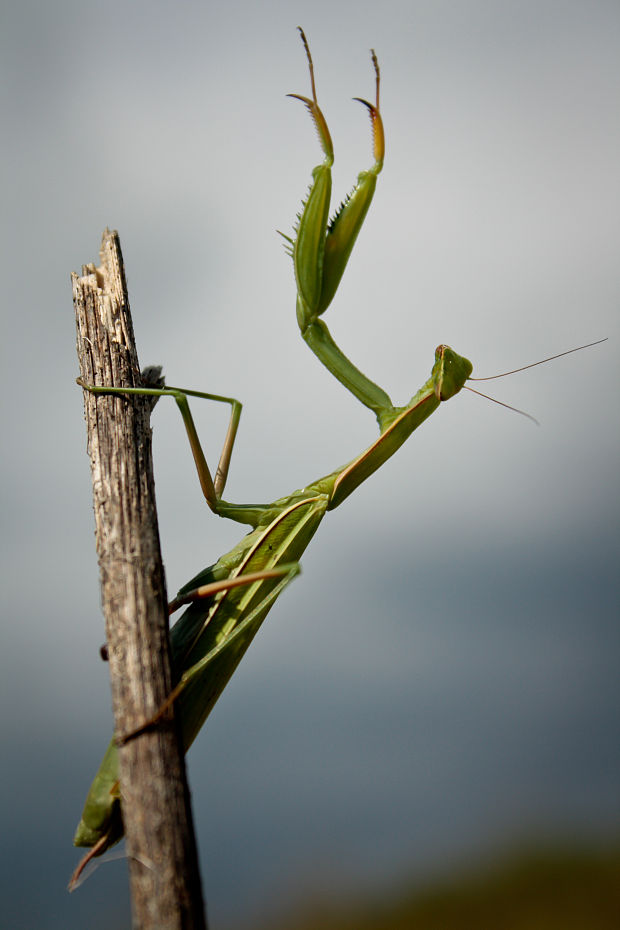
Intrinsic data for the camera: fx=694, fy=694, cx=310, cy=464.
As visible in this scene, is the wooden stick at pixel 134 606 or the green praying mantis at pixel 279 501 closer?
the wooden stick at pixel 134 606

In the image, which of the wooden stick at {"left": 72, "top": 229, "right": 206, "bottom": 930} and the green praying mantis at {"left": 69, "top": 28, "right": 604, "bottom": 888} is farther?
the green praying mantis at {"left": 69, "top": 28, "right": 604, "bottom": 888}

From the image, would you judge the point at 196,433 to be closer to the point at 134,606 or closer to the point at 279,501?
the point at 279,501

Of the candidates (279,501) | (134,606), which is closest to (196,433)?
(279,501)

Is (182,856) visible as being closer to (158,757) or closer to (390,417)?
(158,757)

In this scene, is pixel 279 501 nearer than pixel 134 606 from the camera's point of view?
No

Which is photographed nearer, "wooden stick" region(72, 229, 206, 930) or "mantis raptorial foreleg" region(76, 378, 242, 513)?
"wooden stick" region(72, 229, 206, 930)

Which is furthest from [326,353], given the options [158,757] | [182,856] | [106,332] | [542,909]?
[542,909]

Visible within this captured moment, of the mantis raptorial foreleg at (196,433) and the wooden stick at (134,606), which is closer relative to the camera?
the wooden stick at (134,606)

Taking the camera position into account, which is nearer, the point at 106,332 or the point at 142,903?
the point at 142,903
